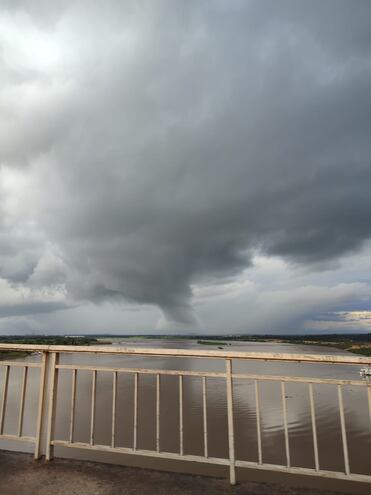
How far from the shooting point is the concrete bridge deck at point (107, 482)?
128 inches

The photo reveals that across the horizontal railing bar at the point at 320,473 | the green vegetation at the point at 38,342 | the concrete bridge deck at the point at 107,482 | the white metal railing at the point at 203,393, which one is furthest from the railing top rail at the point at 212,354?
the green vegetation at the point at 38,342

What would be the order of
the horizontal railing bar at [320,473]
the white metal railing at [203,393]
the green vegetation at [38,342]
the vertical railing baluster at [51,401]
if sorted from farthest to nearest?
1. the green vegetation at [38,342]
2. the vertical railing baluster at [51,401]
3. the white metal railing at [203,393]
4. the horizontal railing bar at [320,473]

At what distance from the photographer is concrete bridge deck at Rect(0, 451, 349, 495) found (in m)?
3.26

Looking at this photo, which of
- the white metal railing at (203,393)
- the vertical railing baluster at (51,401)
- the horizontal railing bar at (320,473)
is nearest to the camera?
the horizontal railing bar at (320,473)

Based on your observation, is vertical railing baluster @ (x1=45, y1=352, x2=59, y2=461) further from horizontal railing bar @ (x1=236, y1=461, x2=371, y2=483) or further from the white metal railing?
horizontal railing bar @ (x1=236, y1=461, x2=371, y2=483)

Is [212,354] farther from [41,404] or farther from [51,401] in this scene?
[41,404]

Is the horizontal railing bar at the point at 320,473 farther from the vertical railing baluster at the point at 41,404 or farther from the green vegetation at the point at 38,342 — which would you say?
the green vegetation at the point at 38,342

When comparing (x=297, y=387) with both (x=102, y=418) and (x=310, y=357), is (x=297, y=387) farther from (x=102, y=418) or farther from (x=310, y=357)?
(x=310, y=357)

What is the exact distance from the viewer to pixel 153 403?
1527cm

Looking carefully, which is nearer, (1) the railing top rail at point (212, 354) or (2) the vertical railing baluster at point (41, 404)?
(1) the railing top rail at point (212, 354)

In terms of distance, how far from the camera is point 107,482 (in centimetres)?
344

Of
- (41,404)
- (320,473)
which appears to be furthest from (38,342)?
(320,473)

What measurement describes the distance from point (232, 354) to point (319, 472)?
4.06 feet

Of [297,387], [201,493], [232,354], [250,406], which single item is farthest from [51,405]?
[297,387]
